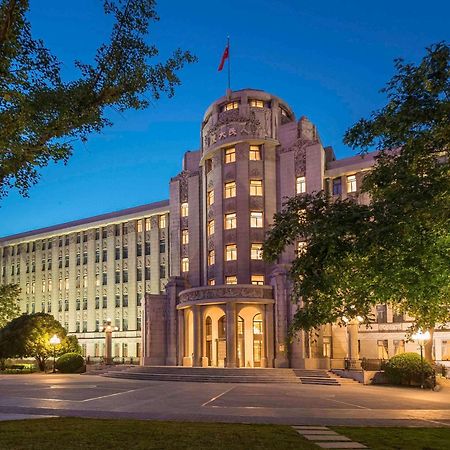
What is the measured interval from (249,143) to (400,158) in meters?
47.3

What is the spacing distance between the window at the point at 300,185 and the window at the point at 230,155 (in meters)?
7.20

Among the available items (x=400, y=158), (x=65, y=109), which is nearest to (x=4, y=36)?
(x=65, y=109)

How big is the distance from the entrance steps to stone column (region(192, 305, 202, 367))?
5.20 metres

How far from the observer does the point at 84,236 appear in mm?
94000

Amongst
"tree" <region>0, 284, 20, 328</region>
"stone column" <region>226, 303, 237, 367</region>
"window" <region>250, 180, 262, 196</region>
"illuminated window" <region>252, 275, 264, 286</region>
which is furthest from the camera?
"window" <region>250, 180, 262, 196</region>

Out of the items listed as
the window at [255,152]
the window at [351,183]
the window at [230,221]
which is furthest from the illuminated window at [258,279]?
the window at [351,183]

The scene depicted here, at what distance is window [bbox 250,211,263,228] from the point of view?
62.2m

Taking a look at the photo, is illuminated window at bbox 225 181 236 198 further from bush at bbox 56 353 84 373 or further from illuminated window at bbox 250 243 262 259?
bush at bbox 56 353 84 373

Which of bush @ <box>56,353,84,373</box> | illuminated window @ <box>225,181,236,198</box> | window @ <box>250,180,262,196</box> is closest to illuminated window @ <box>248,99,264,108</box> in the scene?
window @ <box>250,180,262,196</box>

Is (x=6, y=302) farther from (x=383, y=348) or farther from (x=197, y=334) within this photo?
(x=383, y=348)

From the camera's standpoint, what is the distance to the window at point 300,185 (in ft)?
204

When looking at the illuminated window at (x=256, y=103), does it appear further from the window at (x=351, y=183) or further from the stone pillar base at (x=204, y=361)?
the stone pillar base at (x=204, y=361)

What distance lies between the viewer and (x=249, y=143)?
62.9 metres

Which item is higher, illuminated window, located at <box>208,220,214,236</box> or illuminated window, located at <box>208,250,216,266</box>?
illuminated window, located at <box>208,220,214,236</box>
